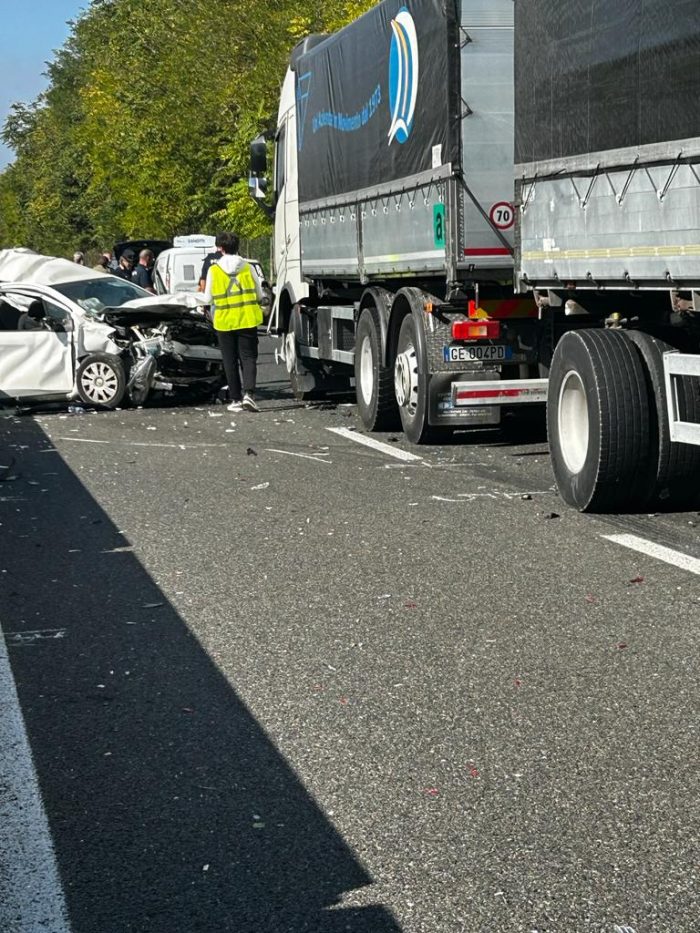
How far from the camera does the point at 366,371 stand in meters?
15.3

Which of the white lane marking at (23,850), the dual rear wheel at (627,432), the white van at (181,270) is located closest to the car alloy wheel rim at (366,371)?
the dual rear wheel at (627,432)

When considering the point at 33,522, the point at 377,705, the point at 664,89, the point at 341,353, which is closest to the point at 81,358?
the point at 341,353

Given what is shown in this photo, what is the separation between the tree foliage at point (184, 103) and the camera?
42438 mm

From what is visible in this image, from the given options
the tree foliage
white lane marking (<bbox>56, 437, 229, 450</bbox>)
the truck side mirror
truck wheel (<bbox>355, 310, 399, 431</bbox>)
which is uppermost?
the tree foliage

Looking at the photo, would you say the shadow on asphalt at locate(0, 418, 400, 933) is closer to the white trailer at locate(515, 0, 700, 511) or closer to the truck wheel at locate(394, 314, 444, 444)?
the white trailer at locate(515, 0, 700, 511)

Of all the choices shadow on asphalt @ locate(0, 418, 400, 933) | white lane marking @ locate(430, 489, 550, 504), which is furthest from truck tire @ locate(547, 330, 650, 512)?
shadow on asphalt @ locate(0, 418, 400, 933)

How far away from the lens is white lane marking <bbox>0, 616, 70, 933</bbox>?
3908 mm

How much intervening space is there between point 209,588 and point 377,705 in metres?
2.33

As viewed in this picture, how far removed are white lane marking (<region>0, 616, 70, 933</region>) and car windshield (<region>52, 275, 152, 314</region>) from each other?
551 inches

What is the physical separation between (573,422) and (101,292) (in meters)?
10.6

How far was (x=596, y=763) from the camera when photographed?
4.99 meters

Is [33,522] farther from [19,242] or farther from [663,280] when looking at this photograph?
[19,242]

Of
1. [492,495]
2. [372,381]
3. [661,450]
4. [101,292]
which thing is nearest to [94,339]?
[101,292]

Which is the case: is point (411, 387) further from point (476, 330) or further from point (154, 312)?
point (154, 312)
